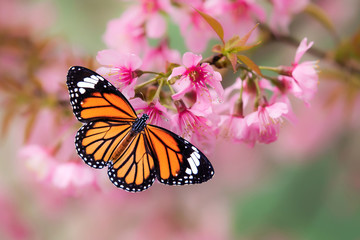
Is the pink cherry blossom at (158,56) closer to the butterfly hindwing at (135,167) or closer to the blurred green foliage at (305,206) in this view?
the butterfly hindwing at (135,167)

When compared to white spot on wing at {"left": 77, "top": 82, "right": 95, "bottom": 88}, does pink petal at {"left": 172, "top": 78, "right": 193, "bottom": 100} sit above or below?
above

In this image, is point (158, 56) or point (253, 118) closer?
point (253, 118)

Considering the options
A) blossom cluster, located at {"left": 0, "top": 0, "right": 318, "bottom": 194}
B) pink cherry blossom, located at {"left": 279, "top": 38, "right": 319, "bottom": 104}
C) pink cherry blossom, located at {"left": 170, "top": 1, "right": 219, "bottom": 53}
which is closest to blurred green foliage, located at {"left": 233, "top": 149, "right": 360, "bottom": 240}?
blossom cluster, located at {"left": 0, "top": 0, "right": 318, "bottom": 194}

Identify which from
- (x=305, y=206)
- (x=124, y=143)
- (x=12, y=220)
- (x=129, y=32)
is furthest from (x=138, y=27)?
(x=12, y=220)

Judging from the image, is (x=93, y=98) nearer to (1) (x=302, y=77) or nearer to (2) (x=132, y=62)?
(2) (x=132, y=62)

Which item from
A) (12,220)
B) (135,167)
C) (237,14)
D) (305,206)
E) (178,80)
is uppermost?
(237,14)

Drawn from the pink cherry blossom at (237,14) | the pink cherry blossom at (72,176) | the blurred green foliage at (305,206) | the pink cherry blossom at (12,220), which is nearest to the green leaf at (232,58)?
the pink cherry blossom at (237,14)

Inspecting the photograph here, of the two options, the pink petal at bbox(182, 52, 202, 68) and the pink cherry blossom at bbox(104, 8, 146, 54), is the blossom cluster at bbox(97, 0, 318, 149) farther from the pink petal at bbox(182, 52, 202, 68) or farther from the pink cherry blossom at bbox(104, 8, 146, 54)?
the pink cherry blossom at bbox(104, 8, 146, 54)
